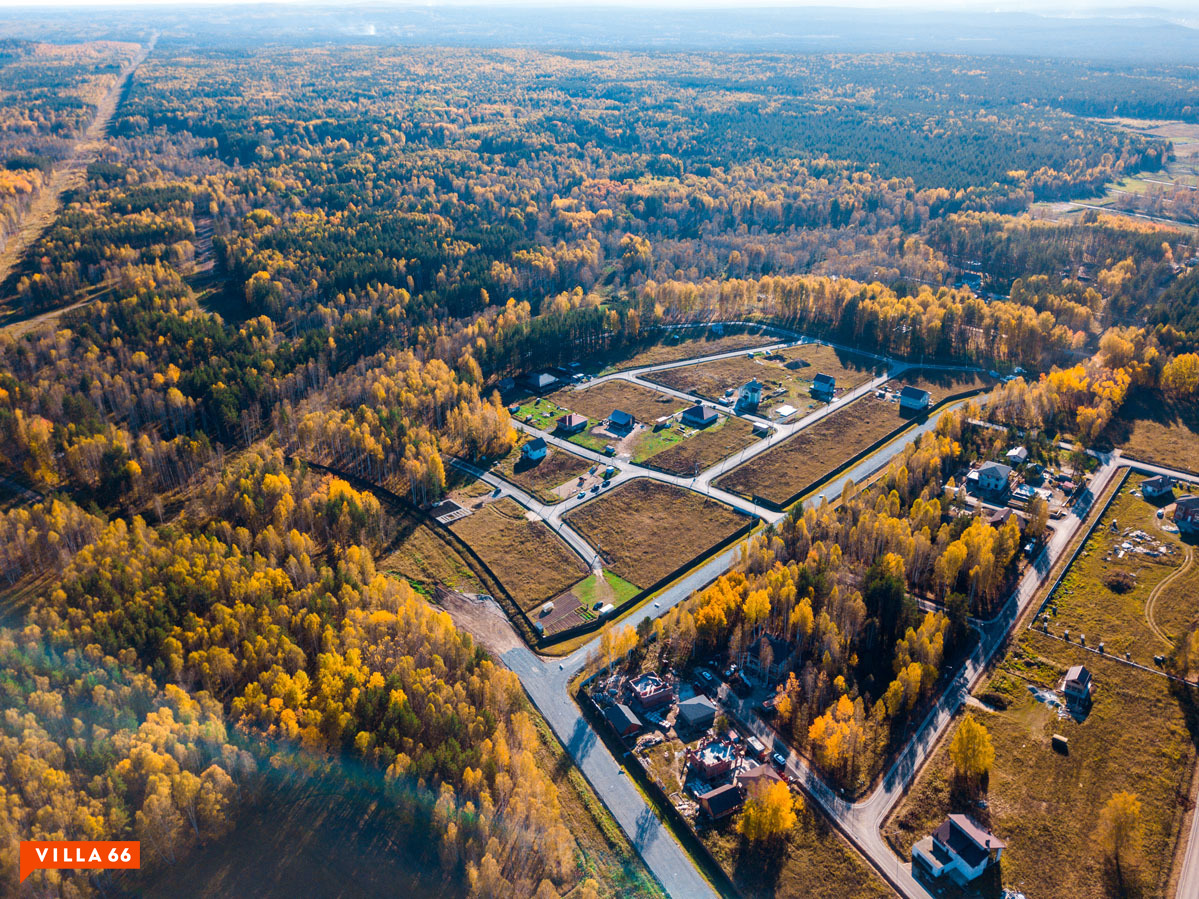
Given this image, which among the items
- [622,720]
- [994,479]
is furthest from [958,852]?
[994,479]

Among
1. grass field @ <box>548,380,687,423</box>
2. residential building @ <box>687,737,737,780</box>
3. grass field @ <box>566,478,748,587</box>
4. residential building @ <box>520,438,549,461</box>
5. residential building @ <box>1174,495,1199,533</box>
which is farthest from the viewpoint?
grass field @ <box>548,380,687,423</box>

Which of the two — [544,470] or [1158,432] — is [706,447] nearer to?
[544,470]

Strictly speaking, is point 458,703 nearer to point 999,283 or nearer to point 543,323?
point 543,323

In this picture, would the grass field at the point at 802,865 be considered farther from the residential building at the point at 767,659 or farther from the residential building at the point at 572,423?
the residential building at the point at 572,423

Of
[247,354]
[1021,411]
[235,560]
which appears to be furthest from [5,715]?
[1021,411]

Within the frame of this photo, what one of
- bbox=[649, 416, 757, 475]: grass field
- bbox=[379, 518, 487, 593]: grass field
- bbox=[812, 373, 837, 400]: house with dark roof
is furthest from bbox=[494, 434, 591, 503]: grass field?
bbox=[812, 373, 837, 400]: house with dark roof

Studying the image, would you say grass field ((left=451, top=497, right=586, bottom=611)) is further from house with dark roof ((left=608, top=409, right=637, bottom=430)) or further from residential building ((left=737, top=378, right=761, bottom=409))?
residential building ((left=737, top=378, right=761, bottom=409))
